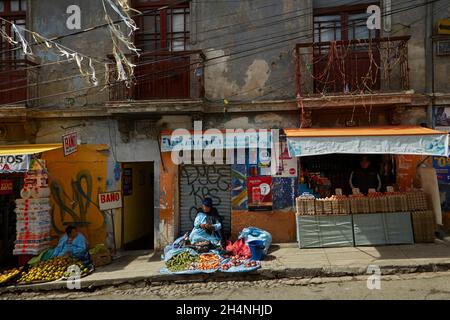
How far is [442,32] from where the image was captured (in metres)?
8.95

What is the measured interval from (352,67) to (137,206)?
7023 millimetres

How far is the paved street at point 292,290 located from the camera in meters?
6.23

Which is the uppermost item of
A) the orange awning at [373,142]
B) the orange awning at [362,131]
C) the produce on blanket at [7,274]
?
the orange awning at [362,131]

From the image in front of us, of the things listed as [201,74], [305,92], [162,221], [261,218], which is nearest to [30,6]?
[201,74]

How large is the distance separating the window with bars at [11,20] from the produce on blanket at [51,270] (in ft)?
18.5

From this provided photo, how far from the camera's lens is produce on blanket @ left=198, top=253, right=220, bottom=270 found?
25.1 feet

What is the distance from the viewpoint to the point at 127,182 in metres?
10.6

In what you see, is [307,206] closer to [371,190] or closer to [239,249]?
[371,190]

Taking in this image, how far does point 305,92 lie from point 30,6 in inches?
300

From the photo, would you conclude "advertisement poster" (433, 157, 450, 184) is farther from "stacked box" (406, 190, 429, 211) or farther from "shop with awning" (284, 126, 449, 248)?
Result: "stacked box" (406, 190, 429, 211)

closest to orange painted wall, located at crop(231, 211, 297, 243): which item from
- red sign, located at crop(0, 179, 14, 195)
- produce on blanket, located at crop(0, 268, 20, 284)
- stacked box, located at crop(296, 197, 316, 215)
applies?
stacked box, located at crop(296, 197, 316, 215)

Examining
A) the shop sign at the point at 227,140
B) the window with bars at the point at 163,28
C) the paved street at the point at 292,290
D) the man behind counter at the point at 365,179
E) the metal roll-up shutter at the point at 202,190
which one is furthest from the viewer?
the window with bars at the point at 163,28

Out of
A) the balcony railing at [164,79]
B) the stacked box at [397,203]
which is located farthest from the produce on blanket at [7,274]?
the stacked box at [397,203]

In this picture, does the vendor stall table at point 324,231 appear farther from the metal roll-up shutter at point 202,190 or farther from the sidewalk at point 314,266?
the metal roll-up shutter at point 202,190
